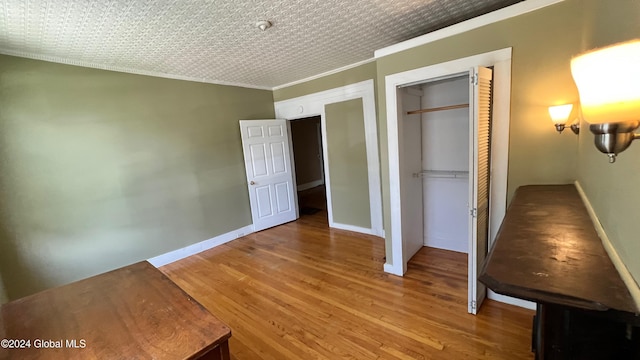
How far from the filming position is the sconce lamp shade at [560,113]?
1.74 m

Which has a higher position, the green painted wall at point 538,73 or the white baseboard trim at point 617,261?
the green painted wall at point 538,73

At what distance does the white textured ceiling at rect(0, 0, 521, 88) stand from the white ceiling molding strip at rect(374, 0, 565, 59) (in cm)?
17

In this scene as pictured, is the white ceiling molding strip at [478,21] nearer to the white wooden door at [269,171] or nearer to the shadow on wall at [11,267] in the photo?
the white wooden door at [269,171]

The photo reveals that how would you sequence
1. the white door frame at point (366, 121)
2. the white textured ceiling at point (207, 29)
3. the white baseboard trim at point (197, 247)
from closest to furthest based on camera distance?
1. the white textured ceiling at point (207, 29)
2. the white baseboard trim at point (197, 247)
3. the white door frame at point (366, 121)

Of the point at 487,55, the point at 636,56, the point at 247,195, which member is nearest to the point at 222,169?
the point at 247,195

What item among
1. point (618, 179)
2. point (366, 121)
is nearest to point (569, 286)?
point (618, 179)

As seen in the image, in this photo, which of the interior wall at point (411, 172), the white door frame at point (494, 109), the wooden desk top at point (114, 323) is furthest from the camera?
the interior wall at point (411, 172)

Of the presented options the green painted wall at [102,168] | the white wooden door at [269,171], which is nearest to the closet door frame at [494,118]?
the white wooden door at [269,171]

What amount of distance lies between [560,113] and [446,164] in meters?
1.38

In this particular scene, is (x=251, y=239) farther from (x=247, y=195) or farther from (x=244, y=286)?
(x=244, y=286)

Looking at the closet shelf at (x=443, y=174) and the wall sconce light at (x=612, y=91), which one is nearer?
the wall sconce light at (x=612, y=91)

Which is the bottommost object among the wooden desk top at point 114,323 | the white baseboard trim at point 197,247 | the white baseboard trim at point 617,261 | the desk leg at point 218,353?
the white baseboard trim at point 197,247

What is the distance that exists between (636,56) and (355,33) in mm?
2346

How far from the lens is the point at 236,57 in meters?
2.96
